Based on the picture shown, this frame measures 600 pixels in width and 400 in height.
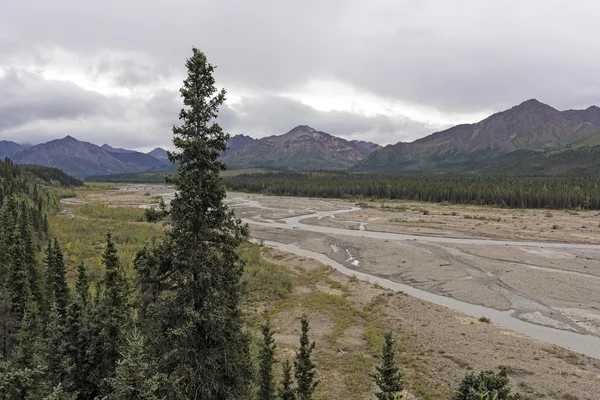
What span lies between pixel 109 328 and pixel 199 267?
6846 millimetres

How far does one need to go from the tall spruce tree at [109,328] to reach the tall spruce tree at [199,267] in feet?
15.8

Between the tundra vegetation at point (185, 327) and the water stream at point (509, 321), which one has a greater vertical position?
the tundra vegetation at point (185, 327)

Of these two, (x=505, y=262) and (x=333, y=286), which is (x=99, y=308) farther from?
(x=505, y=262)

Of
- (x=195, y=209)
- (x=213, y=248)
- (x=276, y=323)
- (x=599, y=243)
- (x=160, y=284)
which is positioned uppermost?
(x=195, y=209)

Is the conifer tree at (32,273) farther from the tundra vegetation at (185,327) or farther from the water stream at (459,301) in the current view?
the water stream at (459,301)

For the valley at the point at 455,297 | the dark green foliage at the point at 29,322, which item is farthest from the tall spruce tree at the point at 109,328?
the valley at the point at 455,297

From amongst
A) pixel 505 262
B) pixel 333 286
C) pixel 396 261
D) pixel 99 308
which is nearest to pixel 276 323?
pixel 333 286

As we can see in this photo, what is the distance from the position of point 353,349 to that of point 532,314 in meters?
18.1

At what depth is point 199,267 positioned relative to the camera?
413 inches

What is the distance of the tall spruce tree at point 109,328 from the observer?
1406cm

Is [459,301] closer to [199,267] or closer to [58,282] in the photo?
[199,267]

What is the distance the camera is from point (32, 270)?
28.5 m

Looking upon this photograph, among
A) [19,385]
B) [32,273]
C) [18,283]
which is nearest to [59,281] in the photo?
[18,283]

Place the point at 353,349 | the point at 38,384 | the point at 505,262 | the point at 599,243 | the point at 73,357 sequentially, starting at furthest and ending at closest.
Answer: the point at 599,243
the point at 505,262
the point at 353,349
the point at 73,357
the point at 38,384
